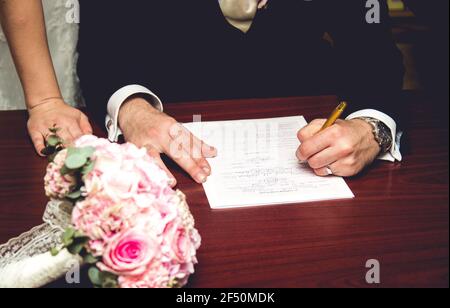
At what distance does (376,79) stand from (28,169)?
37.5 inches

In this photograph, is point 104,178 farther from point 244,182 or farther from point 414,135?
point 414,135

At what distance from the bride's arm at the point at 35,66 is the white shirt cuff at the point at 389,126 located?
67 cm

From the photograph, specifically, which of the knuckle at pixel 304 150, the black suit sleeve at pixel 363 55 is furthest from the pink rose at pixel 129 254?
the black suit sleeve at pixel 363 55

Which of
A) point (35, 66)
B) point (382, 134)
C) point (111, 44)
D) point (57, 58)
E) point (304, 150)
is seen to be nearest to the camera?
point (304, 150)

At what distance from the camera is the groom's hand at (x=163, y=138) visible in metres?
1.08

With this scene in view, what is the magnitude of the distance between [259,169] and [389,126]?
0.37m

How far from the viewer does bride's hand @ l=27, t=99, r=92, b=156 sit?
118 centimetres

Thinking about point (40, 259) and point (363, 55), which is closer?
point (40, 259)

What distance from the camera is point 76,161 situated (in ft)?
2.10

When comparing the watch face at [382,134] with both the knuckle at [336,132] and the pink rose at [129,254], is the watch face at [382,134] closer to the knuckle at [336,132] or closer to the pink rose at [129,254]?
the knuckle at [336,132]

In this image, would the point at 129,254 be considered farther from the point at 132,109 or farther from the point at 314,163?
the point at 132,109

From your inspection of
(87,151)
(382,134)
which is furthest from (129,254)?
(382,134)

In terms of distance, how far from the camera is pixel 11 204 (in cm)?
97

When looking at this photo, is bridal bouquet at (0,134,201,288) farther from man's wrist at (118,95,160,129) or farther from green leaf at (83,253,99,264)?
man's wrist at (118,95,160,129)
